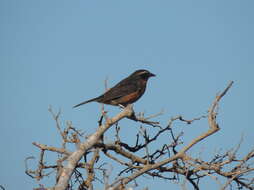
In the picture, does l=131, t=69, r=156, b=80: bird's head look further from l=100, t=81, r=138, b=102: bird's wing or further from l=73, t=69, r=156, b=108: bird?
l=100, t=81, r=138, b=102: bird's wing

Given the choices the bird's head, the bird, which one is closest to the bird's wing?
the bird

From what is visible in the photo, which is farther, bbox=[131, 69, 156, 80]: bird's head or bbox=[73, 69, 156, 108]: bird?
bbox=[131, 69, 156, 80]: bird's head

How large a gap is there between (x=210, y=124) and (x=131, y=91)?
4.43m

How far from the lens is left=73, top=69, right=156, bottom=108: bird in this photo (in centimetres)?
1057

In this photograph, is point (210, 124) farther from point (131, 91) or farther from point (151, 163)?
point (131, 91)

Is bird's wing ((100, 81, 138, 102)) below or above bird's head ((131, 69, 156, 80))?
below

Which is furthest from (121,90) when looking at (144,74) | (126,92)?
(144,74)

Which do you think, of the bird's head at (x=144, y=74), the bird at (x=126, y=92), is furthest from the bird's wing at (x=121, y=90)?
the bird's head at (x=144, y=74)

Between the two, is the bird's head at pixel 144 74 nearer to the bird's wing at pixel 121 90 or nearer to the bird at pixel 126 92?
the bird at pixel 126 92

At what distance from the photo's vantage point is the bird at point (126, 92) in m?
10.6

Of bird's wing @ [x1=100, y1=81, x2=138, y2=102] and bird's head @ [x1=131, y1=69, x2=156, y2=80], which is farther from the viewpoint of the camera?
bird's head @ [x1=131, y1=69, x2=156, y2=80]

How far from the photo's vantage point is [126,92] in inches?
425

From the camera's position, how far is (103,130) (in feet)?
21.7

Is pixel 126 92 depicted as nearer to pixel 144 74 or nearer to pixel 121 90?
pixel 121 90
